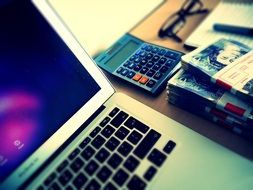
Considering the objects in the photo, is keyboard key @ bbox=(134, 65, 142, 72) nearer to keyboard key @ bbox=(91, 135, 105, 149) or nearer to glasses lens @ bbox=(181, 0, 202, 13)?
keyboard key @ bbox=(91, 135, 105, 149)

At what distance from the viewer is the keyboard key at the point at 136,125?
19.4 inches

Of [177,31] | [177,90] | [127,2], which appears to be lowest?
[177,90]

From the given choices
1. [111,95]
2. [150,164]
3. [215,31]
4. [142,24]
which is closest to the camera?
[150,164]

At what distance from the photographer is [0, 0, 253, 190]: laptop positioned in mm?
439

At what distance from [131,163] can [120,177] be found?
0.03m

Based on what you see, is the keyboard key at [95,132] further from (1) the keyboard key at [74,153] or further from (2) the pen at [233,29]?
(2) the pen at [233,29]

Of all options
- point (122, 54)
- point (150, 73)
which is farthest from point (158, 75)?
point (122, 54)

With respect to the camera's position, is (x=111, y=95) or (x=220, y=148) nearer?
(x=220, y=148)

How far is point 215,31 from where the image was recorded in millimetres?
701

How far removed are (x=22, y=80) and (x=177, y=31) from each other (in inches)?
18.4

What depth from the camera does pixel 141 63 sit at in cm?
63

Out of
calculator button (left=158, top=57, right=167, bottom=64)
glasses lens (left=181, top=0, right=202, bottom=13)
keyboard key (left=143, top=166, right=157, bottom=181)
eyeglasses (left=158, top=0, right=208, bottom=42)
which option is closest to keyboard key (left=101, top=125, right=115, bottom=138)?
keyboard key (left=143, top=166, right=157, bottom=181)

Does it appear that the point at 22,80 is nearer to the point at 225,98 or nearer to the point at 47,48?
the point at 47,48

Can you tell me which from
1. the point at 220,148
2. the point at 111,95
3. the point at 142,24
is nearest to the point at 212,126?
the point at 220,148
